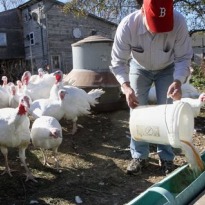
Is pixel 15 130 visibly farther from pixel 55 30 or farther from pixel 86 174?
pixel 55 30

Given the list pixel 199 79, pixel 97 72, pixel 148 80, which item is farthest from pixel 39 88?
pixel 199 79

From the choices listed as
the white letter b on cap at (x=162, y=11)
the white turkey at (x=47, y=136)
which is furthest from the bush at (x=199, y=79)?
the white letter b on cap at (x=162, y=11)

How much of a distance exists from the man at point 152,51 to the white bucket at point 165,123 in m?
0.30

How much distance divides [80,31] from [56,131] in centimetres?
2401

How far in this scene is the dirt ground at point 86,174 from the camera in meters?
3.78

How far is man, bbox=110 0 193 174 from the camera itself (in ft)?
10.00

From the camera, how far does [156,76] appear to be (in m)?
3.91

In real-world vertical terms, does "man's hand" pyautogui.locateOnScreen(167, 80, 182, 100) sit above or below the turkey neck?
above

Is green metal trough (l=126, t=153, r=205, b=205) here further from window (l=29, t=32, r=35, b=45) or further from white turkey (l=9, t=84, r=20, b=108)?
window (l=29, t=32, r=35, b=45)

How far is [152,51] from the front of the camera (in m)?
3.55

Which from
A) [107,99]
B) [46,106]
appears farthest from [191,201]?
[107,99]

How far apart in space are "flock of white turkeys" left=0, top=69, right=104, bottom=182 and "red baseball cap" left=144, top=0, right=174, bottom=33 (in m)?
2.08

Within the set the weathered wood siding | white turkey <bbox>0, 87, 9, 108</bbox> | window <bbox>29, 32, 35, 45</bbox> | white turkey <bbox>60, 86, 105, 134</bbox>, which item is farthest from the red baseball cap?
window <bbox>29, 32, 35, 45</bbox>

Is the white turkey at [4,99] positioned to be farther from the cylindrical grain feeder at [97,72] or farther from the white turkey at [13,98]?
the cylindrical grain feeder at [97,72]
